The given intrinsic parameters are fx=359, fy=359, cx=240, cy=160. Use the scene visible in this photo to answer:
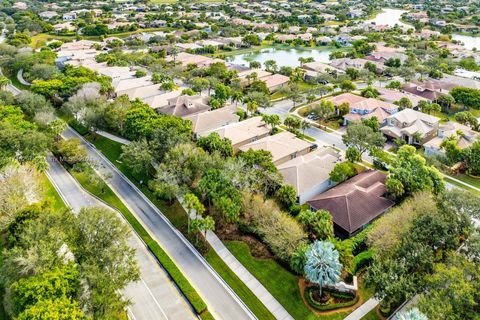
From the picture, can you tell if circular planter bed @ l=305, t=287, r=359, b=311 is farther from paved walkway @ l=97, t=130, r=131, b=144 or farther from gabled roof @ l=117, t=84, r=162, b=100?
gabled roof @ l=117, t=84, r=162, b=100

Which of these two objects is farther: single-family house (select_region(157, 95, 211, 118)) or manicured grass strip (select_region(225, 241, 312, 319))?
single-family house (select_region(157, 95, 211, 118))

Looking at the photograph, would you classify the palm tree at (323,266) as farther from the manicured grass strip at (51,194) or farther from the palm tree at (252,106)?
the palm tree at (252,106)

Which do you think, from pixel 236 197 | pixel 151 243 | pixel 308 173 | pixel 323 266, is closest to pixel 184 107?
pixel 308 173

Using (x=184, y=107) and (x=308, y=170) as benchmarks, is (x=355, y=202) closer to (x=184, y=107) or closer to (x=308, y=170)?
(x=308, y=170)

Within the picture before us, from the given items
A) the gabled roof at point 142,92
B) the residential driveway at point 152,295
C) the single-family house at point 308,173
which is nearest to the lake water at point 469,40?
the single-family house at point 308,173

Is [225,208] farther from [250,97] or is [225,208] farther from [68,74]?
[68,74]

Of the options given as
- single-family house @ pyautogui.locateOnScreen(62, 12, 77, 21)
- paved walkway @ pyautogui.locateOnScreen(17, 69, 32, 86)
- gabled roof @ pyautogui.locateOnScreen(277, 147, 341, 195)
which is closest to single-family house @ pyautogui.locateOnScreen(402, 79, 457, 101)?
gabled roof @ pyautogui.locateOnScreen(277, 147, 341, 195)
